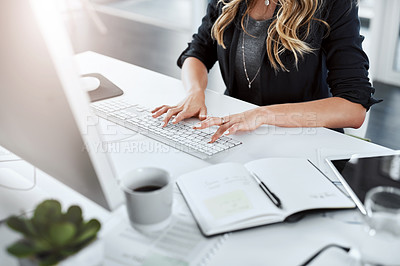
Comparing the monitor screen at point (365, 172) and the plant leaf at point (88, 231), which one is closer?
the plant leaf at point (88, 231)

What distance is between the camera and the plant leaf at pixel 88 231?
0.60m

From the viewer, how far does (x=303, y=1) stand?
1.31 metres

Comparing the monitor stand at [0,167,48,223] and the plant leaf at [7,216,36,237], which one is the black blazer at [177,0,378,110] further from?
the plant leaf at [7,216,36,237]

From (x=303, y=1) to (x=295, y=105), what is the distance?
333mm

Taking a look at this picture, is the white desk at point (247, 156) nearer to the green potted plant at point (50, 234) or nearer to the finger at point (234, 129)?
the finger at point (234, 129)

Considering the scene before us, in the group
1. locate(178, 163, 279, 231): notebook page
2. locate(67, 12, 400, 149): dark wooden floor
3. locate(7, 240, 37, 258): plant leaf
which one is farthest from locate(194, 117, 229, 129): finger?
locate(67, 12, 400, 149): dark wooden floor

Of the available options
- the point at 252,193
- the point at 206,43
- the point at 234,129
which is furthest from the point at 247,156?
the point at 206,43

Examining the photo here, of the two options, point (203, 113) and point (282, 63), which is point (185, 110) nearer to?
point (203, 113)

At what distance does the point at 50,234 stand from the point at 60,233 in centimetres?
2

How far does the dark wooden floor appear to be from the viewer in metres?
2.68

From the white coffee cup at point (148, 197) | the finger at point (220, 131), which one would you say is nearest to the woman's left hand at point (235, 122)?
the finger at point (220, 131)

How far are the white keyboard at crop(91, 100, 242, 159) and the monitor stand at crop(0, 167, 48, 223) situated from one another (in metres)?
0.33

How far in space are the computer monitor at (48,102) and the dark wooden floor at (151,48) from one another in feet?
7.04

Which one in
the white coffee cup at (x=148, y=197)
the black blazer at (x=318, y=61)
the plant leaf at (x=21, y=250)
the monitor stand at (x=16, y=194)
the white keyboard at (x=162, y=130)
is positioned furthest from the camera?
the black blazer at (x=318, y=61)
